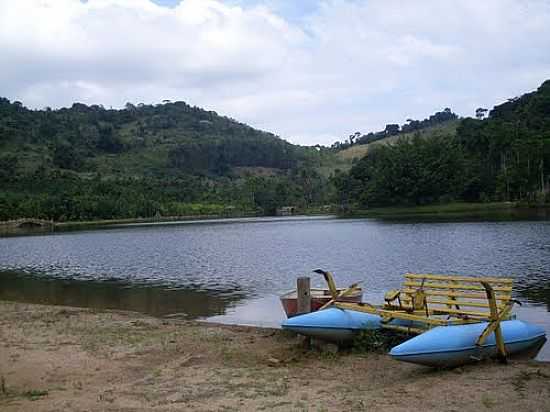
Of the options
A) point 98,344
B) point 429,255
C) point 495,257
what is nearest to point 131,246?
point 429,255

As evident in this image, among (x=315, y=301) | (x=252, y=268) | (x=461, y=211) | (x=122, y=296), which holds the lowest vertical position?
(x=122, y=296)

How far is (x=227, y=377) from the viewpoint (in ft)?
41.1

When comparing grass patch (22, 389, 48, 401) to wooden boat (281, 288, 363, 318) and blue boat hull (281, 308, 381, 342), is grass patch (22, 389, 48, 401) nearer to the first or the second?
blue boat hull (281, 308, 381, 342)

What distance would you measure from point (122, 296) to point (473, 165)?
91.3 meters

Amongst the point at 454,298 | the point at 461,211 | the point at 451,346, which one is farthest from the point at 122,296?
the point at 461,211

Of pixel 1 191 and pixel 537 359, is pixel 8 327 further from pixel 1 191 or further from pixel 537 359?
pixel 1 191

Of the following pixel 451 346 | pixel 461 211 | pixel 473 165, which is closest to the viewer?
pixel 451 346

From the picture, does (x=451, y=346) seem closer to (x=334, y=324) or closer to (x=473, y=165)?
(x=334, y=324)

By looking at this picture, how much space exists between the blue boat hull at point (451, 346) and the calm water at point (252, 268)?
151cm

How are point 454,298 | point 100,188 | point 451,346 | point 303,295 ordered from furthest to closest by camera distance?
point 100,188
point 303,295
point 454,298
point 451,346

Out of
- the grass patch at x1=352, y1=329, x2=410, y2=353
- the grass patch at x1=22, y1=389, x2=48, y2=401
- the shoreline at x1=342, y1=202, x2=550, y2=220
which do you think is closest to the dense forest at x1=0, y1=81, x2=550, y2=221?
the shoreline at x1=342, y1=202, x2=550, y2=220

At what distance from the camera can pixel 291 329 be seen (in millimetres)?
14922

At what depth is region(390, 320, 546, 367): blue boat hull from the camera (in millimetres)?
12156

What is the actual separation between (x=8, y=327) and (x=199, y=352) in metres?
8.22
